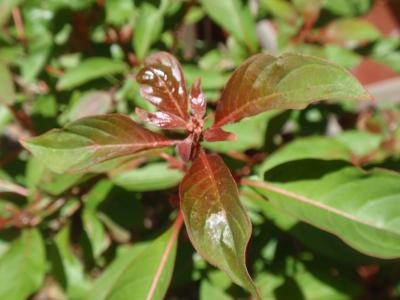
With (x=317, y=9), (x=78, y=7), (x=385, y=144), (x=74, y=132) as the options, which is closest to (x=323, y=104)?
(x=385, y=144)

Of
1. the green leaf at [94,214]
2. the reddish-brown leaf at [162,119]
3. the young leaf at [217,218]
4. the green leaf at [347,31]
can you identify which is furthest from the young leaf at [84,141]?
the green leaf at [347,31]

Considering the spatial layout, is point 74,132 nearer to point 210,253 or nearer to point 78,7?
point 210,253

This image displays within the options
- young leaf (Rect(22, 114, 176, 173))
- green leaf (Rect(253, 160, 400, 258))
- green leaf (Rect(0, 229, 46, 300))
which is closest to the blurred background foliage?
green leaf (Rect(0, 229, 46, 300))

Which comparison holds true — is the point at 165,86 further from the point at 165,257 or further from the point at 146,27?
the point at 146,27

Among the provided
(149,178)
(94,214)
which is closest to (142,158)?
(149,178)

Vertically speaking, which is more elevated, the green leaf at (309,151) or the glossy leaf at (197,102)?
the glossy leaf at (197,102)

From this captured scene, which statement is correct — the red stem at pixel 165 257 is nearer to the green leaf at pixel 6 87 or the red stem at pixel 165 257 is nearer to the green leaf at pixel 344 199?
the green leaf at pixel 344 199
